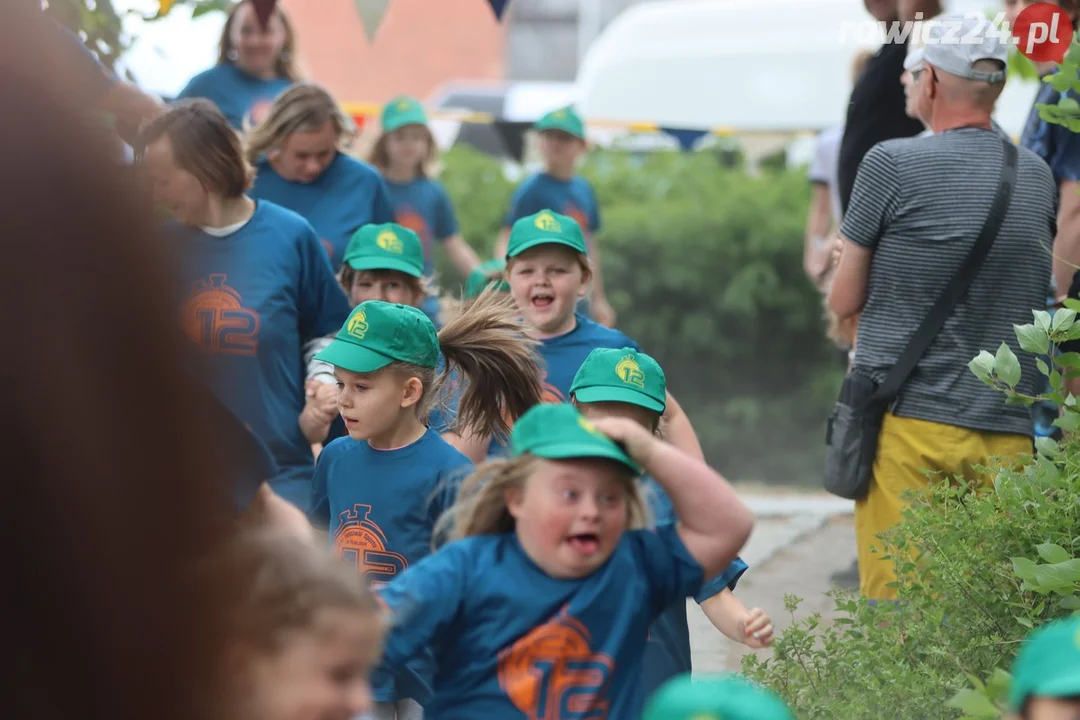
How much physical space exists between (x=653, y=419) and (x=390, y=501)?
74 cm

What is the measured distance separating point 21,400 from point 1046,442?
3294 millimetres

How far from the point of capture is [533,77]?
125ft

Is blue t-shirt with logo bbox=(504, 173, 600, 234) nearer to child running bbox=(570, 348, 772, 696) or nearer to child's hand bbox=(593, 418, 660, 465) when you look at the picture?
child running bbox=(570, 348, 772, 696)

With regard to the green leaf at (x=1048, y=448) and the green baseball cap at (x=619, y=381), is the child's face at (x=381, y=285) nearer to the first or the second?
the green baseball cap at (x=619, y=381)

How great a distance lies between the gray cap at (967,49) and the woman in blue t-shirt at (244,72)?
3.31 meters

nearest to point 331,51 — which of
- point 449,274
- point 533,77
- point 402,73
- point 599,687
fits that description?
point 402,73

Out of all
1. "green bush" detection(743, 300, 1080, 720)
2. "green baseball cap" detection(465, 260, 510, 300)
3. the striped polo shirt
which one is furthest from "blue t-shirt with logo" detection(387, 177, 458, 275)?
"green bush" detection(743, 300, 1080, 720)

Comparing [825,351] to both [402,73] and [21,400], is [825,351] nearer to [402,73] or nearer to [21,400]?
[21,400]

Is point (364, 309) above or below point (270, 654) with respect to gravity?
below

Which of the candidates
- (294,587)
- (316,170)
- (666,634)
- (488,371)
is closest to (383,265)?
(316,170)

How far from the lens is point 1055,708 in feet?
6.66

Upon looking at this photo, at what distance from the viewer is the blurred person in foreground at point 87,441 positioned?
1095 millimetres

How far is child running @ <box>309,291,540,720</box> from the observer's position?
3791 mm

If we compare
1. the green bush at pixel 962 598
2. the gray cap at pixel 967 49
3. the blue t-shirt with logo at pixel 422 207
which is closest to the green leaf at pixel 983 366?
the green bush at pixel 962 598
